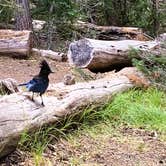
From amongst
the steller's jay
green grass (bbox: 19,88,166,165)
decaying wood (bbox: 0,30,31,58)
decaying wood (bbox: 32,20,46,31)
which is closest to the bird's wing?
the steller's jay

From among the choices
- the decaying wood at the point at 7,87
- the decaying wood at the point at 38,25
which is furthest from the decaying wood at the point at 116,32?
the decaying wood at the point at 7,87

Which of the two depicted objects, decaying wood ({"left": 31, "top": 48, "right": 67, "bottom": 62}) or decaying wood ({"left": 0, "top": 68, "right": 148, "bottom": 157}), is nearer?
decaying wood ({"left": 0, "top": 68, "right": 148, "bottom": 157})

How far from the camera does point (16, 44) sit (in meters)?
11.5

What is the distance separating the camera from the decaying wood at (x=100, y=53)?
8.14m

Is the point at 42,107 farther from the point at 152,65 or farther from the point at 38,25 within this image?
the point at 38,25

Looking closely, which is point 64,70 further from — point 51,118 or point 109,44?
point 51,118

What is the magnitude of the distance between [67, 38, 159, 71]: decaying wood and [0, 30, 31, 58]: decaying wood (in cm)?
319

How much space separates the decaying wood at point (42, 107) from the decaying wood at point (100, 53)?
158 centimetres

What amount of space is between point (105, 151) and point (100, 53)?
322cm

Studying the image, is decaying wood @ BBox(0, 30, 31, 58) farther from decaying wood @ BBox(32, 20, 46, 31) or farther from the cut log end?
the cut log end

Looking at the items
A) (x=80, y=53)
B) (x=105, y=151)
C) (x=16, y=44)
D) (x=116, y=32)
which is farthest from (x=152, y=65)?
(x=116, y=32)

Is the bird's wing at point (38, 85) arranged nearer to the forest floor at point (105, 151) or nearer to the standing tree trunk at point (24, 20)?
the forest floor at point (105, 151)

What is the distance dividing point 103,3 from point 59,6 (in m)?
2.33

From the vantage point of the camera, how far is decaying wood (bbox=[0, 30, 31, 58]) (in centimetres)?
1140
